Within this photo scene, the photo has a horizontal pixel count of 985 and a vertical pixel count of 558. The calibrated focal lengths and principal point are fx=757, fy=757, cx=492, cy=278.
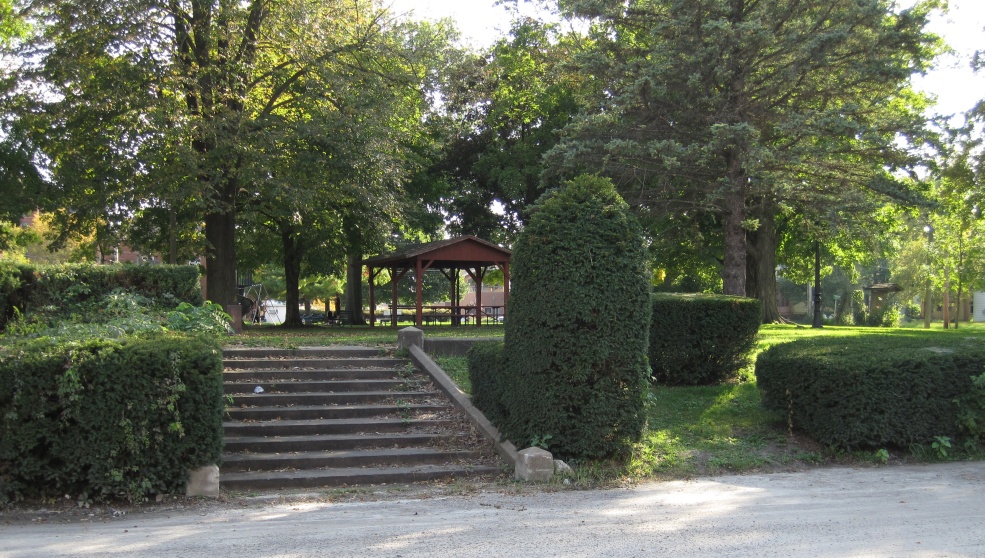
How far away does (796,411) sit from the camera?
942 cm

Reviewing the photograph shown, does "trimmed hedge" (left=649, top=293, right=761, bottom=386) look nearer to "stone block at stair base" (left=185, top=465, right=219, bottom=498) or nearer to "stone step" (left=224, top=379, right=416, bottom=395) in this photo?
"stone step" (left=224, top=379, right=416, bottom=395)

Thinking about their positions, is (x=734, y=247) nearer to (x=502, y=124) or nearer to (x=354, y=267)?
(x=502, y=124)

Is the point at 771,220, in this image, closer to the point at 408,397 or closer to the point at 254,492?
the point at 408,397

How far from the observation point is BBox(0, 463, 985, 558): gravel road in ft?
18.4

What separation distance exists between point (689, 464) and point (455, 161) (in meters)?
25.2

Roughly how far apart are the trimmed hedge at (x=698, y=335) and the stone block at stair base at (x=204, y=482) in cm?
713

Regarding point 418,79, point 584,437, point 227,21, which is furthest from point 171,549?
point 418,79

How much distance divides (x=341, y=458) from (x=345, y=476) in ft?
1.40

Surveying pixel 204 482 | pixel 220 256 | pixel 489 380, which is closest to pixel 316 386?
pixel 489 380

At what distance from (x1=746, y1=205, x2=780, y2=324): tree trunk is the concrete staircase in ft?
65.2

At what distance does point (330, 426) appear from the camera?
9.30m

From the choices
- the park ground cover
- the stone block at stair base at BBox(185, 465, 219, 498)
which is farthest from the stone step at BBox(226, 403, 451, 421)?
the stone block at stair base at BBox(185, 465, 219, 498)

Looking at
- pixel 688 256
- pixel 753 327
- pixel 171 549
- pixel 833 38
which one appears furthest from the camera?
pixel 688 256

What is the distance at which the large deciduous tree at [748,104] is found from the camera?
15.3m
